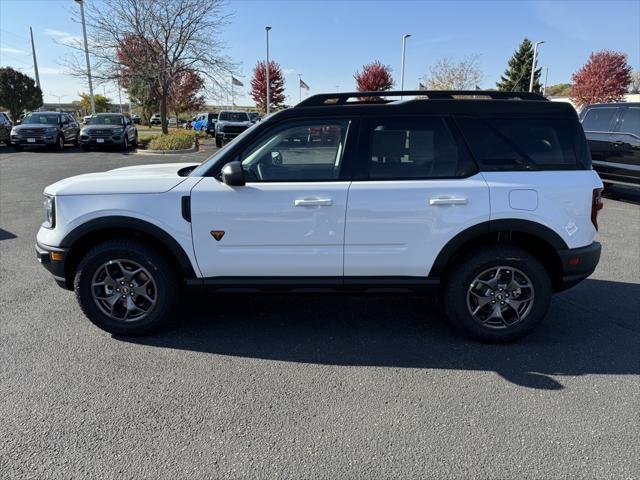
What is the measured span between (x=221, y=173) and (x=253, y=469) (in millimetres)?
2106

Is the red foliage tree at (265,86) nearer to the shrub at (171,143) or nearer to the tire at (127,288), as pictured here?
the shrub at (171,143)

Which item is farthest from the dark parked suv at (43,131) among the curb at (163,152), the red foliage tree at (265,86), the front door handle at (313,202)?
the red foliage tree at (265,86)

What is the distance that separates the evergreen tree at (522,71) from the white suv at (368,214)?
54.6m

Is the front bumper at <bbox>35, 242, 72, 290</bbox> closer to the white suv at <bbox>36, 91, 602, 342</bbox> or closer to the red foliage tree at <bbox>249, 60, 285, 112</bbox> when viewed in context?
the white suv at <bbox>36, 91, 602, 342</bbox>

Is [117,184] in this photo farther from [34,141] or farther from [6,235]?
[34,141]

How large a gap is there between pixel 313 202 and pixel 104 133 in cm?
1962

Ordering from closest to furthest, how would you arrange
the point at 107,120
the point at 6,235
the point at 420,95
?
the point at 420,95 → the point at 6,235 → the point at 107,120

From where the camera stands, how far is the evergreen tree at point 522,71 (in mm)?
52156

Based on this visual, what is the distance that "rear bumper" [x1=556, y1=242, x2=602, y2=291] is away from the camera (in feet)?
12.0

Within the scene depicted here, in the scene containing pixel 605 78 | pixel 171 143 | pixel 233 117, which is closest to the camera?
pixel 171 143

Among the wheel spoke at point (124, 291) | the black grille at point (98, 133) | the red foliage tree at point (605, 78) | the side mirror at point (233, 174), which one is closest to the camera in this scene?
the side mirror at point (233, 174)

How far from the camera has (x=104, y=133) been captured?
20.3m

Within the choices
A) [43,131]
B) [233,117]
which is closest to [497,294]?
[43,131]

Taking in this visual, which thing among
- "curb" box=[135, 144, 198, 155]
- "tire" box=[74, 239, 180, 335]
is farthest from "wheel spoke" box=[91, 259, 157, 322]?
"curb" box=[135, 144, 198, 155]
